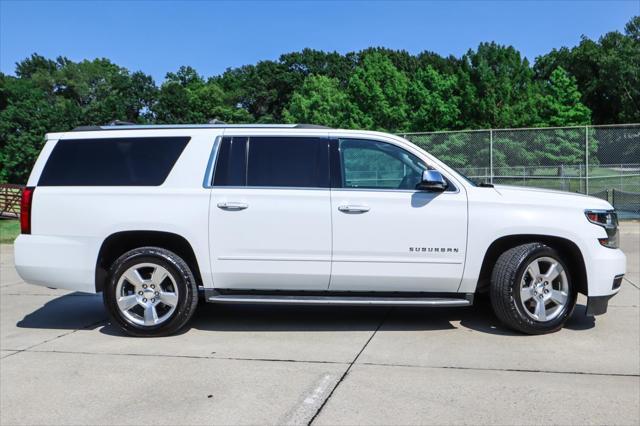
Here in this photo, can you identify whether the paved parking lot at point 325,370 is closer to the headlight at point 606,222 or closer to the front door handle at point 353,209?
the headlight at point 606,222

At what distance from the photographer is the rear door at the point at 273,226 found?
5.54m

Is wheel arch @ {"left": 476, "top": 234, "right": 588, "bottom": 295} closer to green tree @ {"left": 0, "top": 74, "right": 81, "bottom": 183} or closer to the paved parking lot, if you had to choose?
the paved parking lot

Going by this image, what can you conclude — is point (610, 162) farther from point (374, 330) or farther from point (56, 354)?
point (56, 354)

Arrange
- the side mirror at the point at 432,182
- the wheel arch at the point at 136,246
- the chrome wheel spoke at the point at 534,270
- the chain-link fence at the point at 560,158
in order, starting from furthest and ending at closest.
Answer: the chain-link fence at the point at 560,158 → the wheel arch at the point at 136,246 → the chrome wheel spoke at the point at 534,270 → the side mirror at the point at 432,182

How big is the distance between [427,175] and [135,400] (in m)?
3.06

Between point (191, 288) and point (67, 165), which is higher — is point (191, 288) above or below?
below

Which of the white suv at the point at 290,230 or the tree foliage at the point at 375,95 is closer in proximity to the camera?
the white suv at the point at 290,230

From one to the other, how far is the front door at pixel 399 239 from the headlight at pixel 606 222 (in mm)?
1199

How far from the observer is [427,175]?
17.6 feet

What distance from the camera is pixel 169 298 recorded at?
5.65 m

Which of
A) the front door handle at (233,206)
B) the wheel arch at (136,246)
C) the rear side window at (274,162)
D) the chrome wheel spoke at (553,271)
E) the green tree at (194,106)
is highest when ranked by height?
the green tree at (194,106)

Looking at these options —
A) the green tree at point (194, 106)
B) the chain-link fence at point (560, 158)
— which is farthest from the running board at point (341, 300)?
the green tree at point (194, 106)

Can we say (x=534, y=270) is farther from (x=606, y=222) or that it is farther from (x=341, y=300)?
(x=341, y=300)

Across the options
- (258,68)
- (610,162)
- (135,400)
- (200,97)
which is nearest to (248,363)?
(135,400)
